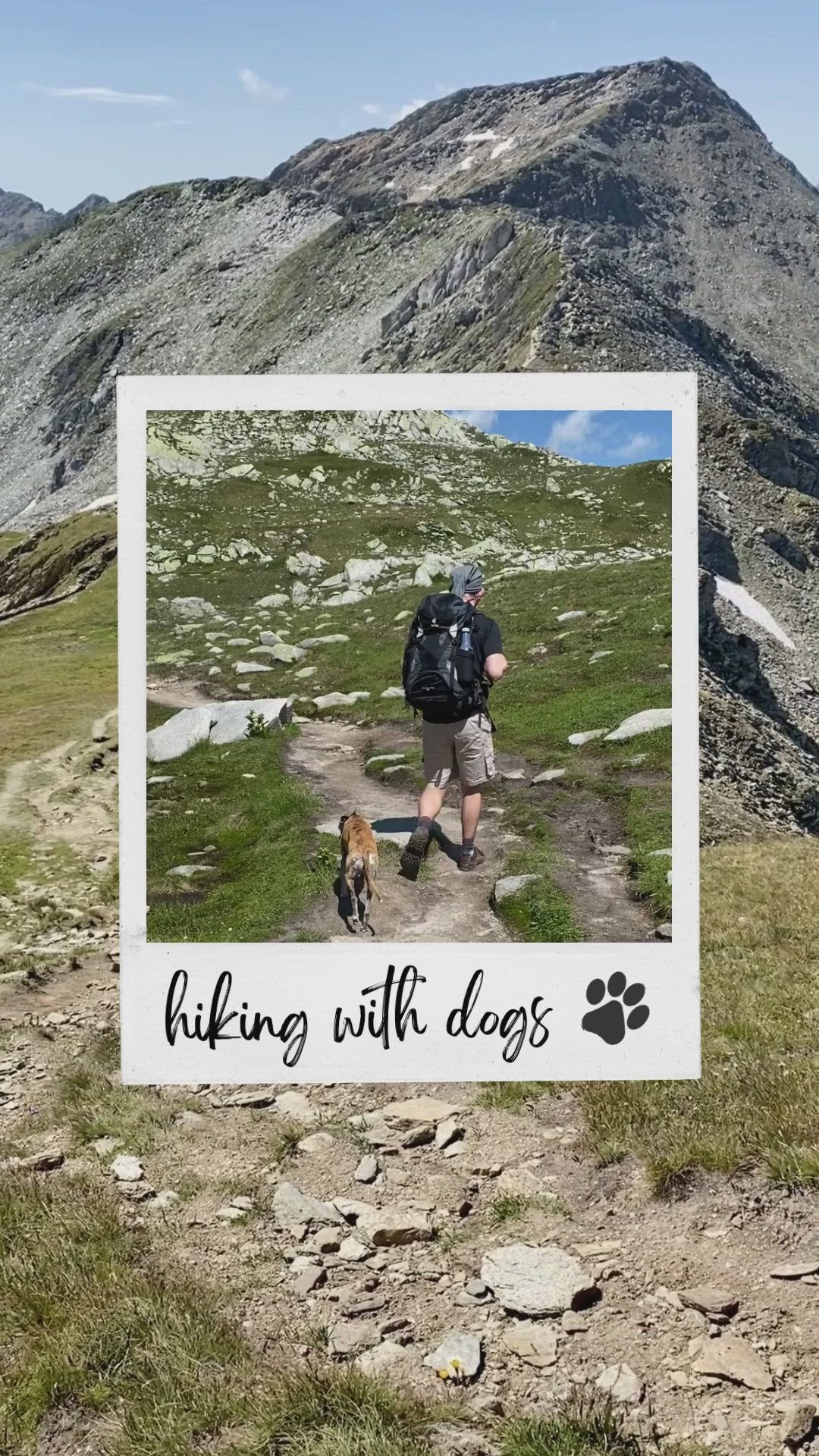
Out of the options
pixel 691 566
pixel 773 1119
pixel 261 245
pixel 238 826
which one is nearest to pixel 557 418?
pixel 691 566

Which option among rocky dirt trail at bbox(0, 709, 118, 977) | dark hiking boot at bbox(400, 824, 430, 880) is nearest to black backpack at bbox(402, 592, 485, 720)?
dark hiking boot at bbox(400, 824, 430, 880)

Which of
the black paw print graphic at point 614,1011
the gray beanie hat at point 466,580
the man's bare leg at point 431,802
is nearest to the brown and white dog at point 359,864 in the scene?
the man's bare leg at point 431,802

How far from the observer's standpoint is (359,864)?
845 centimetres

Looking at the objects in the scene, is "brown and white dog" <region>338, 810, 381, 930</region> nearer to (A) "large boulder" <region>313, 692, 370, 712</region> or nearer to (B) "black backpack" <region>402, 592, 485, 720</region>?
(A) "large boulder" <region>313, 692, 370, 712</region>

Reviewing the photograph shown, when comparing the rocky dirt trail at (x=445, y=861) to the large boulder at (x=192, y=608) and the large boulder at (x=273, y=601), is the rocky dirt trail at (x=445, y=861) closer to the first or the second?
the large boulder at (x=273, y=601)

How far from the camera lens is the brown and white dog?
332 inches

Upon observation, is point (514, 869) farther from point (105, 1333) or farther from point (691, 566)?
point (105, 1333)

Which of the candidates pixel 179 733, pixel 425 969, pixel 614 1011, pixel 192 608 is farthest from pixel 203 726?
pixel 614 1011

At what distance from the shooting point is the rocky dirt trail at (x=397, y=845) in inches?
330

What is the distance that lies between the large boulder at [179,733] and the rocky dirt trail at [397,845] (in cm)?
77

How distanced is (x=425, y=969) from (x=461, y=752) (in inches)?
71.4

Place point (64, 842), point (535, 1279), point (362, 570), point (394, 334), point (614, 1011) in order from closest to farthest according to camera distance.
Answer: point (535, 1279), point (614, 1011), point (362, 570), point (64, 842), point (394, 334)

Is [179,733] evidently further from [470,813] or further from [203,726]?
[470,813]

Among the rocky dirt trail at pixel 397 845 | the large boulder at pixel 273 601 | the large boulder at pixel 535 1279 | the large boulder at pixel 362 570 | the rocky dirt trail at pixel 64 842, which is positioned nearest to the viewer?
the large boulder at pixel 535 1279
